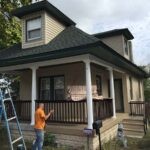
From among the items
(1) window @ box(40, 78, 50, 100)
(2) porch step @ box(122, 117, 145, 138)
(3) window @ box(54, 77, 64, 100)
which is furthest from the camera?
(1) window @ box(40, 78, 50, 100)

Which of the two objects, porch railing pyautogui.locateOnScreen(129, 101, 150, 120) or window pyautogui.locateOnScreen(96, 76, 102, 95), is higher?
window pyautogui.locateOnScreen(96, 76, 102, 95)

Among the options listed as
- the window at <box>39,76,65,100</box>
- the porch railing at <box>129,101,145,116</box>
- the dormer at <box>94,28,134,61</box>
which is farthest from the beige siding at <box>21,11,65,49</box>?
the porch railing at <box>129,101,145,116</box>

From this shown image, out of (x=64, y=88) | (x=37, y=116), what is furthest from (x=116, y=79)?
(x=37, y=116)

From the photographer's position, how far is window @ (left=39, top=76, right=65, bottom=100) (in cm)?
1304

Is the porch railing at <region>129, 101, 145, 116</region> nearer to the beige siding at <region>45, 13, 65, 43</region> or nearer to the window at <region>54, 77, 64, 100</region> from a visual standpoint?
the window at <region>54, 77, 64, 100</region>

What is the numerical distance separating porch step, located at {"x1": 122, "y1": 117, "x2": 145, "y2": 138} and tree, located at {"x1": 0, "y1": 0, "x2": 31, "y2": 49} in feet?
32.2

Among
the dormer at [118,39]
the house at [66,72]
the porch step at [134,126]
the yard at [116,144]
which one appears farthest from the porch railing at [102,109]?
the dormer at [118,39]

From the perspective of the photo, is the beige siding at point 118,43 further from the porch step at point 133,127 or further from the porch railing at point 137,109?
the porch step at point 133,127

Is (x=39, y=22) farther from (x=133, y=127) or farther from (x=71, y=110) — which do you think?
(x=133, y=127)

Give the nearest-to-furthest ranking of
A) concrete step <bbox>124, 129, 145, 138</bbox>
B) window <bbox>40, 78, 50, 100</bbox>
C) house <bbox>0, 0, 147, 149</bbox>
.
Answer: house <bbox>0, 0, 147, 149</bbox> → concrete step <bbox>124, 129, 145, 138</bbox> → window <bbox>40, 78, 50, 100</bbox>

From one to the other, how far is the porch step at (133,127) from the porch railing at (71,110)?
1.16m

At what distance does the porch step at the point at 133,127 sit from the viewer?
11.4m

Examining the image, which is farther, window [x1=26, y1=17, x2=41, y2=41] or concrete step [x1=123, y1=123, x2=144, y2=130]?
window [x1=26, y1=17, x2=41, y2=41]

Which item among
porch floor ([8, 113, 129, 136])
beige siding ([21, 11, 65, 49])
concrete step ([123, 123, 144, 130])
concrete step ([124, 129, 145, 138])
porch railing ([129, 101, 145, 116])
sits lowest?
concrete step ([124, 129, 145, 138])
